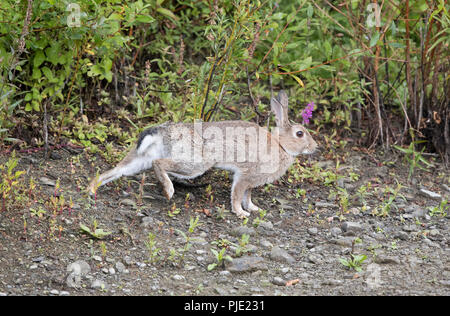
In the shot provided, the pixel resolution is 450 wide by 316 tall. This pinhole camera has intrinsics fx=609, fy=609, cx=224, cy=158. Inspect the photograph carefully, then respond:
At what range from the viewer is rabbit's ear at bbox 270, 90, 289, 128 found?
235 inches

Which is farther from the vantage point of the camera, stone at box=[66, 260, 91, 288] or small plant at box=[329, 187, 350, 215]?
small plant at box=[329, 187, 350, 215]

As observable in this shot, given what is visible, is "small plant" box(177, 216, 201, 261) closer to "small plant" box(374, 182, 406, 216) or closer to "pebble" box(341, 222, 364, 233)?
"pebble" box(341, 222, 364, 233)

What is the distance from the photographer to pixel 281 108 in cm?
598

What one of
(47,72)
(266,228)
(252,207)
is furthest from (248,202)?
(47,72)

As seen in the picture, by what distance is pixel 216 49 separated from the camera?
5.43m

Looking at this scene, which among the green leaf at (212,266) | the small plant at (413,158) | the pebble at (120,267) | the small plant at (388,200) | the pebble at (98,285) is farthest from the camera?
the small plant at (413,158)

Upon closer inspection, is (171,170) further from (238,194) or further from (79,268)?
(79,268)

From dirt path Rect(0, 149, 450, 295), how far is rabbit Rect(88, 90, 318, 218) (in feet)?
0.57

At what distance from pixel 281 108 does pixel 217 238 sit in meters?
1.63

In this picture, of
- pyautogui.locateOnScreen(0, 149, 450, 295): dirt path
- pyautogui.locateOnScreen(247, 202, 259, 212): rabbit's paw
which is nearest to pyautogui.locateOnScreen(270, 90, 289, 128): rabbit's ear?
pyautogui.locateOnScreen(0, 149, 450, 295): dirt path

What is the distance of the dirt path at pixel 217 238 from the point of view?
13.8 ft

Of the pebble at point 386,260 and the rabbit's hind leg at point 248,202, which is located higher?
the rabbit's hind leg at point 248,202

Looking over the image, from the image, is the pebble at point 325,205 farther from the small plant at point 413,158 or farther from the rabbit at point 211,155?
the small plant at point 413,158

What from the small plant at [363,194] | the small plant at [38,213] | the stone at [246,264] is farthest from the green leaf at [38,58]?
the small plant at [363,194]
